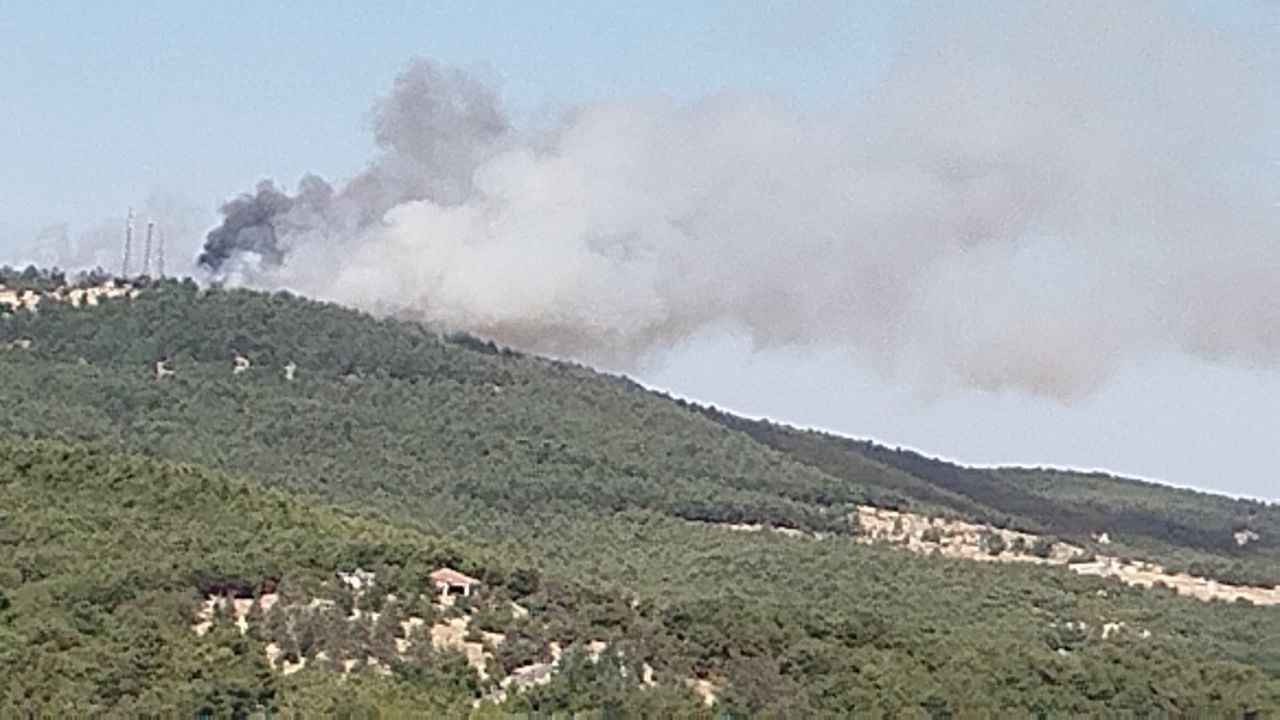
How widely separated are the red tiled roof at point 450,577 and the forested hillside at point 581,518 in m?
0.65

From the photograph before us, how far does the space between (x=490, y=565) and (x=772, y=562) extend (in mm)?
30929

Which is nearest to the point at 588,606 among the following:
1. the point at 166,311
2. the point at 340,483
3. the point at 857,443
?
the point at 340,483

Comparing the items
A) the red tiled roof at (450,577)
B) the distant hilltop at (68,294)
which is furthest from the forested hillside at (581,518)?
the distant hilltop at (68,294)

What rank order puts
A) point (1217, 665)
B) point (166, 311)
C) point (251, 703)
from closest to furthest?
point (251, 703)
point (1217, 665)
point (166, 311)

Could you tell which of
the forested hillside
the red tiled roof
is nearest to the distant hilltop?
the forested hillside

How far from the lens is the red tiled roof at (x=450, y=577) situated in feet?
225

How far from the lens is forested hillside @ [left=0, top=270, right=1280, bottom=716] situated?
61625 millimetres

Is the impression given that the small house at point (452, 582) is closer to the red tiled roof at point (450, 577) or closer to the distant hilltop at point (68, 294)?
the red tiled roof at point (450, 577)

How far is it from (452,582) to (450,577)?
0.64m

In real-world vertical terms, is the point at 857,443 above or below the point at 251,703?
above

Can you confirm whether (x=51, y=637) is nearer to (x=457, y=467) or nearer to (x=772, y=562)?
(x=772, y=562)

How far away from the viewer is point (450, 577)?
68938 millimetres

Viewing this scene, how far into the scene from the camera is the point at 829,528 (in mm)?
117625

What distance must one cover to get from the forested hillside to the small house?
738 millimetres
